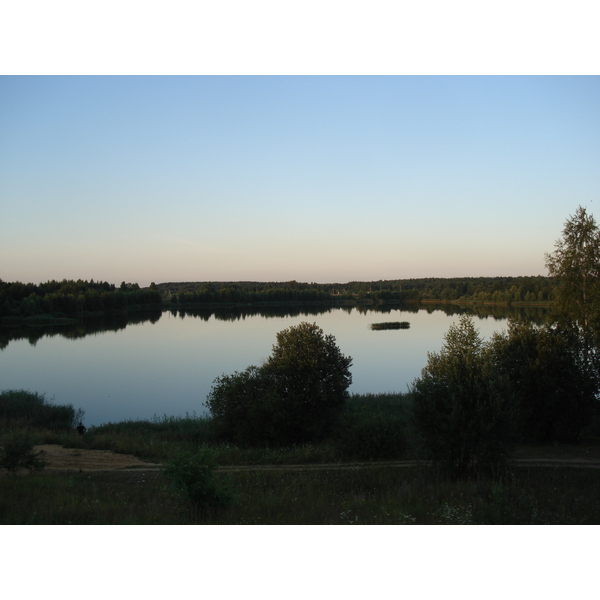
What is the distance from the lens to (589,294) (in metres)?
15.9

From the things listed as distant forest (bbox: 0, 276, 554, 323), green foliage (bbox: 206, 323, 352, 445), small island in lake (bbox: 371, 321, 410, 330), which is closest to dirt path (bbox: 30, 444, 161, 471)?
green foliage (bbox: 206, 323, 352, 445)

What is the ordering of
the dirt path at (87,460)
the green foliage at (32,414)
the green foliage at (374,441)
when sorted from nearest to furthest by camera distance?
the dirt path at (87,460) → the green foliage at (374,441) → the green foliage at (32,414)

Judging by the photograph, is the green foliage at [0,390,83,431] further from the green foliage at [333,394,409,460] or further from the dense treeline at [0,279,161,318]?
the dense treeline at [0,279,161,318]

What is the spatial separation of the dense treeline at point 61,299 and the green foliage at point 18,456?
6902cm

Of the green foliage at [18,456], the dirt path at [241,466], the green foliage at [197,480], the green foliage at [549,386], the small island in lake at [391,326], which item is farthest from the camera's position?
the small island in lake at [391,326]

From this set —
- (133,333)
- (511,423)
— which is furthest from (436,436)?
(133,333)

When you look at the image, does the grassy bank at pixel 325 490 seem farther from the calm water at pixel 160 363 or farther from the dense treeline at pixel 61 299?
the dense treeline at pixel 61 299

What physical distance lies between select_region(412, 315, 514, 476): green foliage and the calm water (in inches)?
394

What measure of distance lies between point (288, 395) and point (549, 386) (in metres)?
8.12

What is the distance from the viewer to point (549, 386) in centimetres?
1255

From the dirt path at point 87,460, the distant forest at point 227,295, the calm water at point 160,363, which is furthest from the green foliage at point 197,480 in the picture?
the distant forest at point 227,295

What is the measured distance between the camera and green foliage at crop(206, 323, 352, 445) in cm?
1515

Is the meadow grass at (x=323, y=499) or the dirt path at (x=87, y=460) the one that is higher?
the meadow grass at (x=323, y=499)

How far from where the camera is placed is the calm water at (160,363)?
25.0 meters
